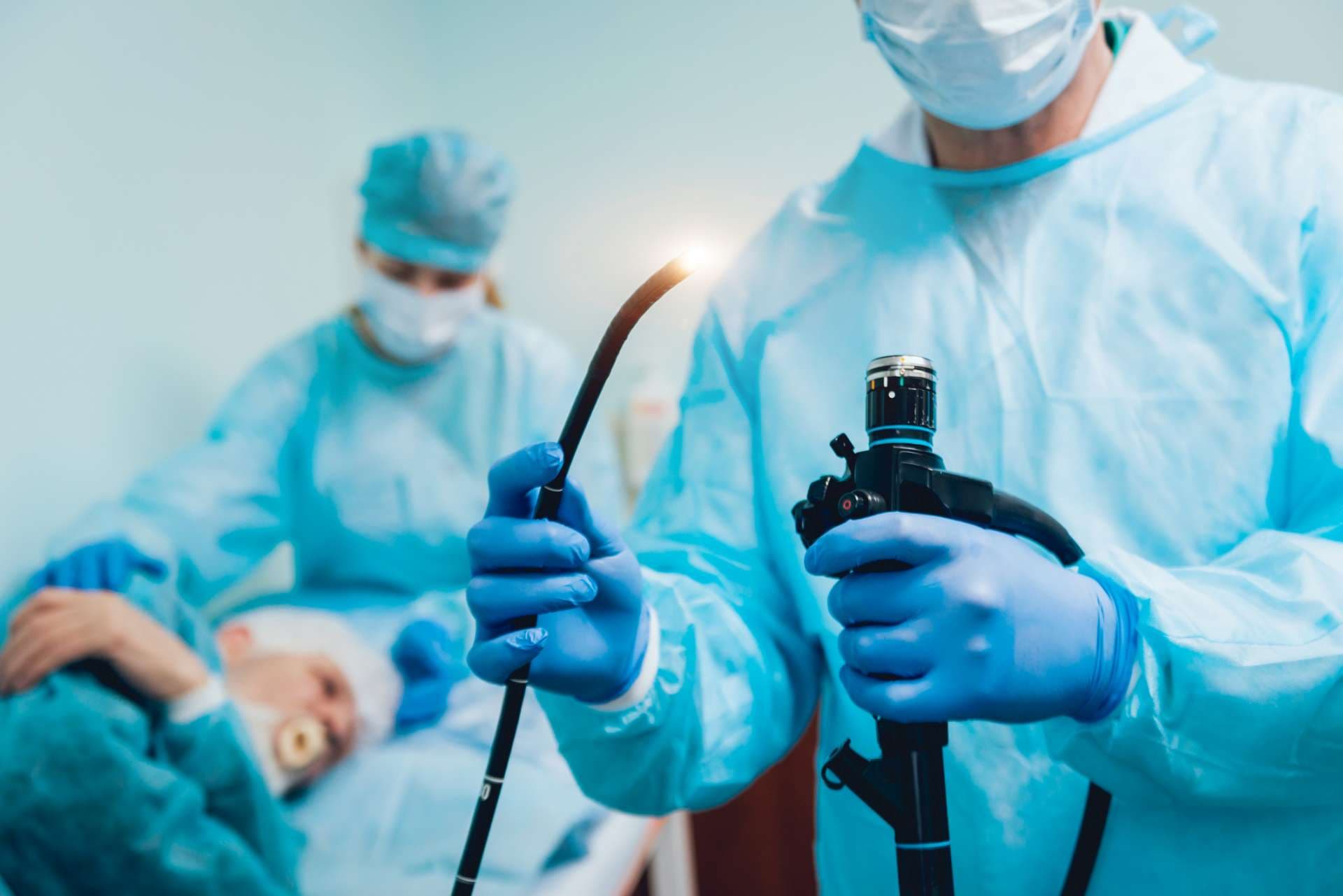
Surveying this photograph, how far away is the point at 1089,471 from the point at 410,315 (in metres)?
1.32

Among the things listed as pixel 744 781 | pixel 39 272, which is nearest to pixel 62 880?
pixel 744 781

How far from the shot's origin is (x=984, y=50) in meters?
0.72

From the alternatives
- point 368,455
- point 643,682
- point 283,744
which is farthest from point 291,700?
point 643,682

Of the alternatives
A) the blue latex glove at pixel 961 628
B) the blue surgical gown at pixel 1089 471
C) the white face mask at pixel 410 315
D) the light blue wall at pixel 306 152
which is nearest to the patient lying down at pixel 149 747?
the light blue wall at pixel 306 152

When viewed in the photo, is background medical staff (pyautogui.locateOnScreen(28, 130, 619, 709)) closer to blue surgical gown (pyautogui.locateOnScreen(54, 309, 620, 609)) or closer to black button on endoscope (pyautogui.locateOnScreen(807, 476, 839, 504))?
blue surgical gown (pyautogui.locateOnScreen(54, 309, 620, 609))

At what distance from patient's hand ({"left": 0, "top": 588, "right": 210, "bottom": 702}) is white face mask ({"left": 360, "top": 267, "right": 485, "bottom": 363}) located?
761 millimetres

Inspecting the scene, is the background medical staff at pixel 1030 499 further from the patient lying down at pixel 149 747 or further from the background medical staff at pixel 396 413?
the background medical staff at pixel 396 413

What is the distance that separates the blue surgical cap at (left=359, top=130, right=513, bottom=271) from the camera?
5.71 feet

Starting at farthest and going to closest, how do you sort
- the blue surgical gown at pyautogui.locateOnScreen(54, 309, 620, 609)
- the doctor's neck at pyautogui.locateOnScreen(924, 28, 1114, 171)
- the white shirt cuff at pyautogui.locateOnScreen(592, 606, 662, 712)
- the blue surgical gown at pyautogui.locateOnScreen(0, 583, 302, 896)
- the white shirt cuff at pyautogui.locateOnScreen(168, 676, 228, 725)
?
the blue surgical gown at pyautogui.locateOnScreen(54, 309, 620, 609) < the white shirt cuff at pyautogui.locateOnScreen(168, 676, 228, 725) < the blue surgical gown at pyautogui.locateOnScreen(0, 583, 302, 896) < the doctor's neck at pyautogui.locateOnScreen(924, 28, 1114, 171) < the white shirt cuff at pyautogui.locateOnScreen(592, 606, 662, 712)

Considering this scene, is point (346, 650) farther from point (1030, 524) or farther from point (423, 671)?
point (1030, 524)

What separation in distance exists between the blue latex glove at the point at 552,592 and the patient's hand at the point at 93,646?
60 centimetres

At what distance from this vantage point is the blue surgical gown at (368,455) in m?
1.66

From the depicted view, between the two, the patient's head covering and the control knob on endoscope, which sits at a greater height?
the control knob on endoscope

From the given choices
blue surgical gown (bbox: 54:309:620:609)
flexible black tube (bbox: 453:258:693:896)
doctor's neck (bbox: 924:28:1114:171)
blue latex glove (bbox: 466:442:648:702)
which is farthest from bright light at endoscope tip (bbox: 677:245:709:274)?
blue surgical gown (bbox: 54:309:620:609)
